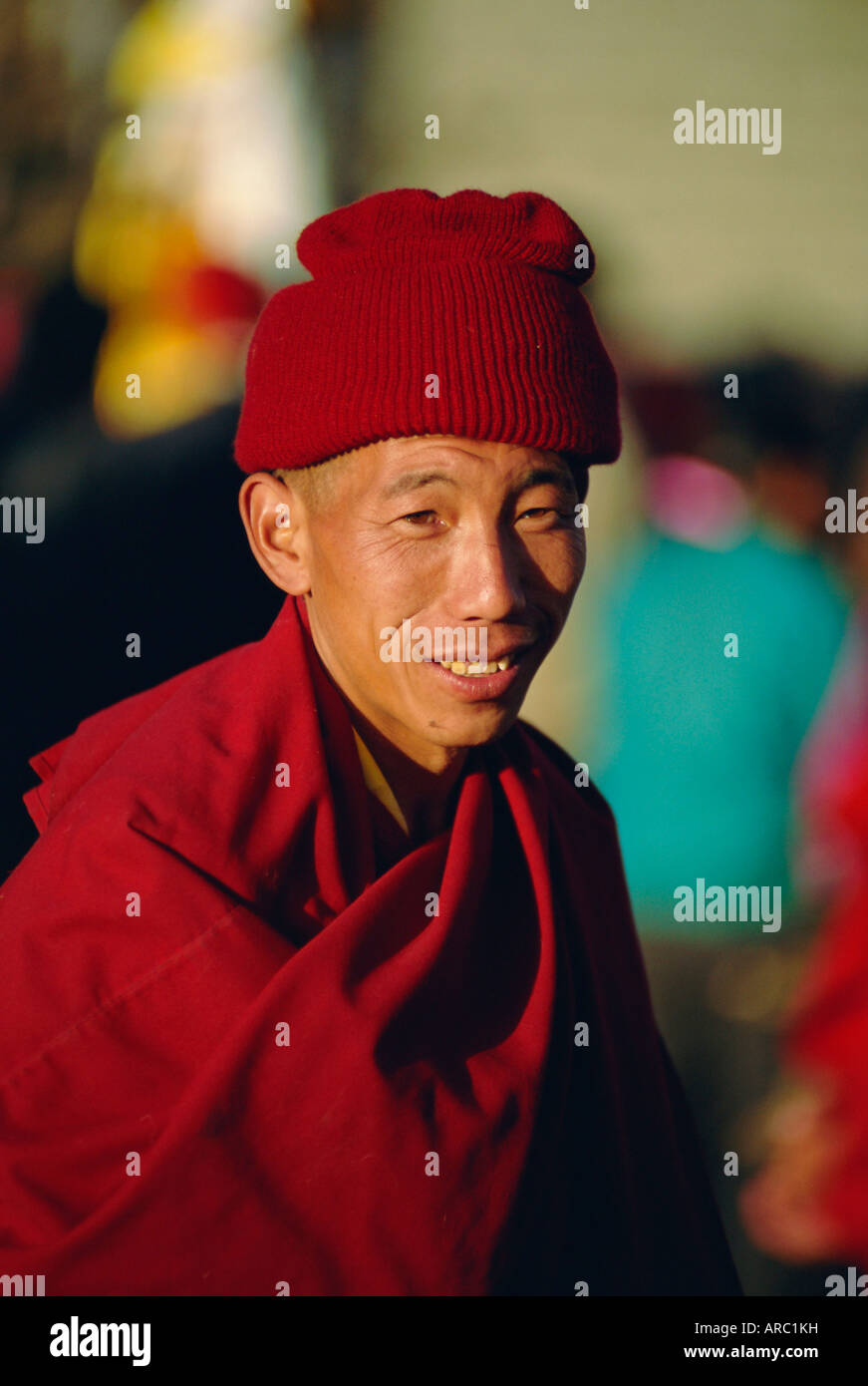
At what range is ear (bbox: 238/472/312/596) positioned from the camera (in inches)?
56.9

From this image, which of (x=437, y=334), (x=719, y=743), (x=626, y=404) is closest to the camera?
(x=437, y=334)

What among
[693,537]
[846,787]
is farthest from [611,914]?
[693,537]

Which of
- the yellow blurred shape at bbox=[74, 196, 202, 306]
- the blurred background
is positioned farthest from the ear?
the yellow blurred shape at bbox=[74, 196, 202, 306]

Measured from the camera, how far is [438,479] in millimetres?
1303

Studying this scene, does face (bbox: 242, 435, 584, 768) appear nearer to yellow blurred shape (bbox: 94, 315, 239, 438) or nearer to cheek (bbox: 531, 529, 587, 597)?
cheek (bbox: 531, 529, 587, 597)

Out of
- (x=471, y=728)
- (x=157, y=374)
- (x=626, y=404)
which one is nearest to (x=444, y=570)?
(x=471, y=728)

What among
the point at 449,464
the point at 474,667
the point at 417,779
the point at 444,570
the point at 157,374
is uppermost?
the point at 157,374

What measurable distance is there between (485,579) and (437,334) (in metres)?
0.27

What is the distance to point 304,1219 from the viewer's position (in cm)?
123

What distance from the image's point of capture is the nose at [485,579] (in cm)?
128

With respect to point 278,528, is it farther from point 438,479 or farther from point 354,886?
point 354,886

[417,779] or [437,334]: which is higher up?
[437,334]

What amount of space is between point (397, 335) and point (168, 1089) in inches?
32.8

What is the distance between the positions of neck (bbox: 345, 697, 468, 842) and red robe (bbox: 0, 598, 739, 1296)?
0.08m
